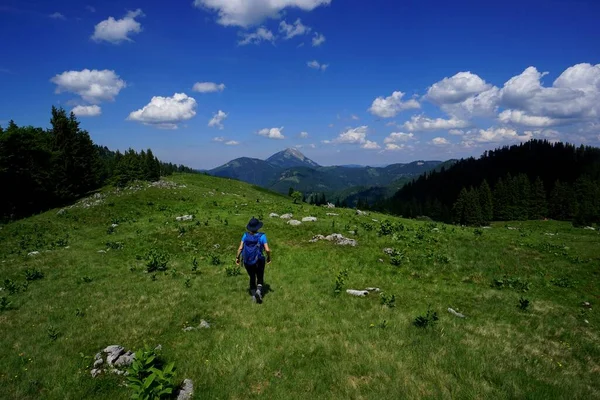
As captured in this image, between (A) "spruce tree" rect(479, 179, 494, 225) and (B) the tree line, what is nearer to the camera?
(B) the tree line

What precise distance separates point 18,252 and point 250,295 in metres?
23.0

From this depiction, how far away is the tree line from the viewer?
4747 cm

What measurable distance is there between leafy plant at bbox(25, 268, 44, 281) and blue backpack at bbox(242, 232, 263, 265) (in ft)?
46.9

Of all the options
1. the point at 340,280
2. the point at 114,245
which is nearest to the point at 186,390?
the point at 340,280

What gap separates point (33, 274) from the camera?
19156 mm

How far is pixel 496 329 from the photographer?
1177 cm

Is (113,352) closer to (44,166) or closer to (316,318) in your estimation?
(316,318)

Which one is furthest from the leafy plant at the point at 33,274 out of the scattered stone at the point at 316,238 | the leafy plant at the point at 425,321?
the leafy plant at the point at 425,321

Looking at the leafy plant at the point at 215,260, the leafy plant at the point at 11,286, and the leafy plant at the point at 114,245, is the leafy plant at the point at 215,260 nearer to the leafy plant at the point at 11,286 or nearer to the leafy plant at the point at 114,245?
the leafy plant at the point at 114,245

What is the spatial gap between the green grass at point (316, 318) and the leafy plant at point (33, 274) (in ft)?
0.40

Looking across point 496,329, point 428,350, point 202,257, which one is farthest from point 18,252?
point 496,329

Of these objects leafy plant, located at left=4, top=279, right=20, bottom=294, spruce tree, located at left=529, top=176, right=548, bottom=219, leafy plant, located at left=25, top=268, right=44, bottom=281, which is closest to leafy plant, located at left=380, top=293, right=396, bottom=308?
leafy plant, located at left=4, top=279, right=20, bottom=294

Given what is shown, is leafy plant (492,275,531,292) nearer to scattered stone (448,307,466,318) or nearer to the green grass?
the green grass

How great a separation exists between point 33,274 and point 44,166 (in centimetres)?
4059
